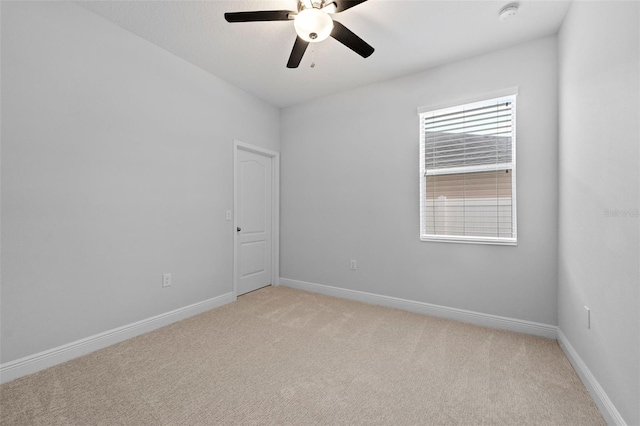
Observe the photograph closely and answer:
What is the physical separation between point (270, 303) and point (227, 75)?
274 cm

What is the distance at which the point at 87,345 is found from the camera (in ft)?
7.09

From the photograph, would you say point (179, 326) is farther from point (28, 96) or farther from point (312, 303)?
point (28, 96)

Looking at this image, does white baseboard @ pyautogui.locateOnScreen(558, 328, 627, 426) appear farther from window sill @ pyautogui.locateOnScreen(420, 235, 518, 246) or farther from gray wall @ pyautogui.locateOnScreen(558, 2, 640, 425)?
window sill @ pyautogui.locateOnScreen(420, 235, 518, 246)

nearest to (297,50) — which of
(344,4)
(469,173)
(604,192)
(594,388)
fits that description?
(344,4)

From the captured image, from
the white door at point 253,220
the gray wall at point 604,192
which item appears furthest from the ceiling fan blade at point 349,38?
the white door at point 253,220

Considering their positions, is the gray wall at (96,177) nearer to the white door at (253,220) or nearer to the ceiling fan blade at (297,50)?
the white door at (253,220)

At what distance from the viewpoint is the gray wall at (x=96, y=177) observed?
187cm

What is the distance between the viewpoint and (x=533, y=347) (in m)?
2.26

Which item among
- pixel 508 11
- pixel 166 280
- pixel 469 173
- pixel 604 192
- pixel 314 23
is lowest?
pixel 166 280

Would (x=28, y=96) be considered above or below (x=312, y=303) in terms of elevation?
above

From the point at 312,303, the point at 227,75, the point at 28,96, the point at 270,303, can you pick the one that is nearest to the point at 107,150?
the point at 28,96

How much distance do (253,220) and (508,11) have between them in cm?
338

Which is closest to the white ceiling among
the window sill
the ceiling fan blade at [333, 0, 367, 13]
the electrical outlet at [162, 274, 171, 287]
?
the ceiling fan blade at [333, 0, 367, 13]

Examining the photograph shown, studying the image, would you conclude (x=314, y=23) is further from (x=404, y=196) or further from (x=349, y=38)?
(x=404, y=196)
